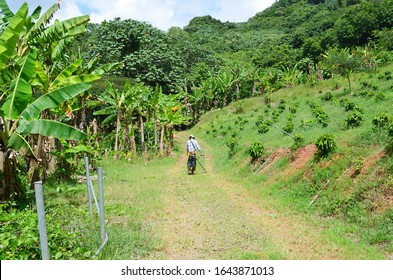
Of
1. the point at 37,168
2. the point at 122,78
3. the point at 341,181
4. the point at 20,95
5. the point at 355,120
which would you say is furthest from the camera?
the point at 122,78

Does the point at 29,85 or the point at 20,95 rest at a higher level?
the point at 29,85

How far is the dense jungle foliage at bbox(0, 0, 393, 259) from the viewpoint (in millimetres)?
7090

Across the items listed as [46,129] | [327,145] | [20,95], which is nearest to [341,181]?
[327,145]

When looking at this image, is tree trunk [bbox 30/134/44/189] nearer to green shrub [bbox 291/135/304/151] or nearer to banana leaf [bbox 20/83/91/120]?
banana leaf [bbox 20/83/91/120]

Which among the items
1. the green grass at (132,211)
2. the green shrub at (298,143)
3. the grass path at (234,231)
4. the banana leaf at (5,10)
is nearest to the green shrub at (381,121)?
the green shrub at (298,143)

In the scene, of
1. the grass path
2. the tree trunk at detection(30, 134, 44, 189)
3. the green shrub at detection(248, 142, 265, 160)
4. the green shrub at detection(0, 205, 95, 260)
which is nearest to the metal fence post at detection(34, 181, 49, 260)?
the green shrub at detection(0, 205, 95, 260)

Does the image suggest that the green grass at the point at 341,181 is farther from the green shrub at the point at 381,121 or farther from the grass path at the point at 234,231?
the grass path at the point at 234,231

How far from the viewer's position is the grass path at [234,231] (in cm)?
606

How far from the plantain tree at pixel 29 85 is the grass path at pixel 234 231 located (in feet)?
9.07

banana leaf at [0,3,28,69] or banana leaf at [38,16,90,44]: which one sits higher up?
banana leaf at [38,16,90,44]

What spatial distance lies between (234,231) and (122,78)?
22.0m

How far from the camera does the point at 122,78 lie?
89.5ft

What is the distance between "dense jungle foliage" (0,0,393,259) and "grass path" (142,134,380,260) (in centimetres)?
268

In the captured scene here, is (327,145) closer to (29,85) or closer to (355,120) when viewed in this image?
(355,120)
